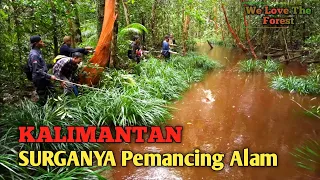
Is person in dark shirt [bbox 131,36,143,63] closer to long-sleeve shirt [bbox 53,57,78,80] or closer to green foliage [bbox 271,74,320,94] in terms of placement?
long-sleeve shirt [bbox 53,57,78,80]

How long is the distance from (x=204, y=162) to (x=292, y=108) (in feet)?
14.7

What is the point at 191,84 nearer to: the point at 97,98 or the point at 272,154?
the point at 97,98

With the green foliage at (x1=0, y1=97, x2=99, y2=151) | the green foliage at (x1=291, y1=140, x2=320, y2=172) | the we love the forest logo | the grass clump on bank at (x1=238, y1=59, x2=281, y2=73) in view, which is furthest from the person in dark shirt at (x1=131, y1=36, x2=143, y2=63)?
the we love the forest logo

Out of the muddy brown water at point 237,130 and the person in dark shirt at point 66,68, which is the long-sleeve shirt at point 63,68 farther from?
the muddy brown water at point 237,130

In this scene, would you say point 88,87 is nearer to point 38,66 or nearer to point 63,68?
point 63,68

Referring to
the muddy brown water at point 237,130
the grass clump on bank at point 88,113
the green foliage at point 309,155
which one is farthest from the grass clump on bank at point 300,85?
the green foliage at point 309,155

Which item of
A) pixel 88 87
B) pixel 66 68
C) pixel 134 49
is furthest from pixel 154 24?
pixel 88 87

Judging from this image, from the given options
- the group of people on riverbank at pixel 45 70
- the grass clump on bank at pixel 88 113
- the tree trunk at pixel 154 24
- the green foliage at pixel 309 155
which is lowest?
the green foliage at pixel 309 155

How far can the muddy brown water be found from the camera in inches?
185

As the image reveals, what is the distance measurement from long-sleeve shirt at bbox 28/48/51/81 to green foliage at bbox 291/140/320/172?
5308 millimetres

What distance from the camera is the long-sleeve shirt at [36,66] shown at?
19.5 ft

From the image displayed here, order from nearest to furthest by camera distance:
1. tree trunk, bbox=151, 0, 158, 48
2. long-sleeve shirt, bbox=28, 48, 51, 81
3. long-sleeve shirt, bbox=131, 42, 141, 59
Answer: long-sleeve shirt, bbox=28, 48, 51, 81, long-sleeve shirt, bbox=131, 42, 141, 59, tree trunk, bbox=151, 0, 158, 48

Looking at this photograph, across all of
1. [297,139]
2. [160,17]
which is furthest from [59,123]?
[160,17]

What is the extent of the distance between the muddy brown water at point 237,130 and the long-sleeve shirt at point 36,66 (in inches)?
86.9
